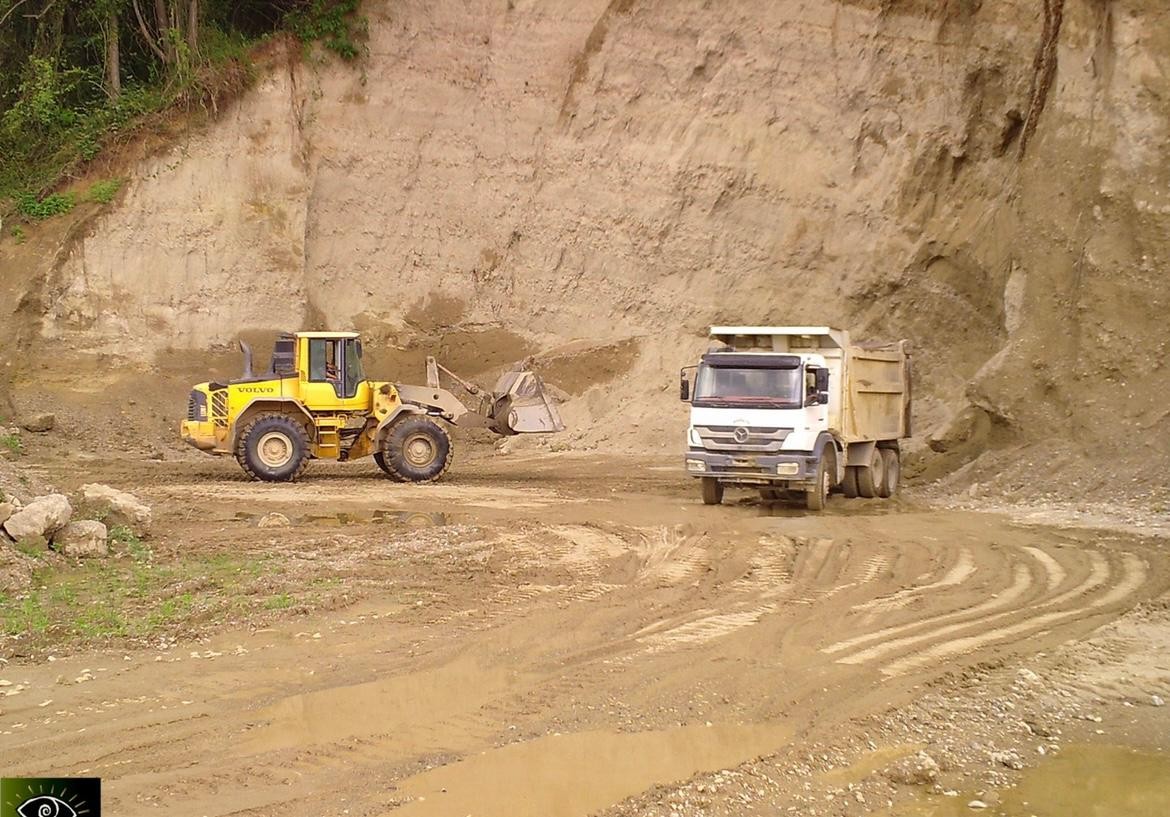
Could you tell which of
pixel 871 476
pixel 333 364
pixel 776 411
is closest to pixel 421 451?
pixel 333 364

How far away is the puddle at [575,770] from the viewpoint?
5734 millimetres

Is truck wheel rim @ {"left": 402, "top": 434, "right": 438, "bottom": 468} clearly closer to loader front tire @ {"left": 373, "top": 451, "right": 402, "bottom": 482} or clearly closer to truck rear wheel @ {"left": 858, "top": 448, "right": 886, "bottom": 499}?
loader front tire @ {"left": 373, "top": 451, "right": 402, "bottom": 482}

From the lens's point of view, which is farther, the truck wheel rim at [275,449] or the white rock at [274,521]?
the truck wheel rim at [275,449]

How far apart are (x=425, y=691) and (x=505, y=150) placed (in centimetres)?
2202

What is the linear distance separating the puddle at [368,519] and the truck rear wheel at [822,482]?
15.4 feet

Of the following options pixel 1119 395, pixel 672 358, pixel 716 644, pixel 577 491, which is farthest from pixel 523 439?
pixel 716 644

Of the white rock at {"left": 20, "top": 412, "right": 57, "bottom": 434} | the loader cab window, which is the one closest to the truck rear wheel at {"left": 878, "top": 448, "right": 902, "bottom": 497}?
the loader cab window

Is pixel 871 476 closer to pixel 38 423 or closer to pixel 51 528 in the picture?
pixel 51 528

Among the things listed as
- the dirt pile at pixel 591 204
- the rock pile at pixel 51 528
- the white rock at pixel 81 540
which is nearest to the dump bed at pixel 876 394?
the dirt pile at pixel 591 204

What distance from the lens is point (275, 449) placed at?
1862 cm

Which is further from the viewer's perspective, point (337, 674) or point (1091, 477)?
point (1091, 477)

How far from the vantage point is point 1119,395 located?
56.9ft

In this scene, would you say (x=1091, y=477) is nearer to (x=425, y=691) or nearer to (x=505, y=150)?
(x=425, y=691)

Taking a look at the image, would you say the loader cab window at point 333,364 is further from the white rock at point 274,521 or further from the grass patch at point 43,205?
the grass patch at point 43,205
